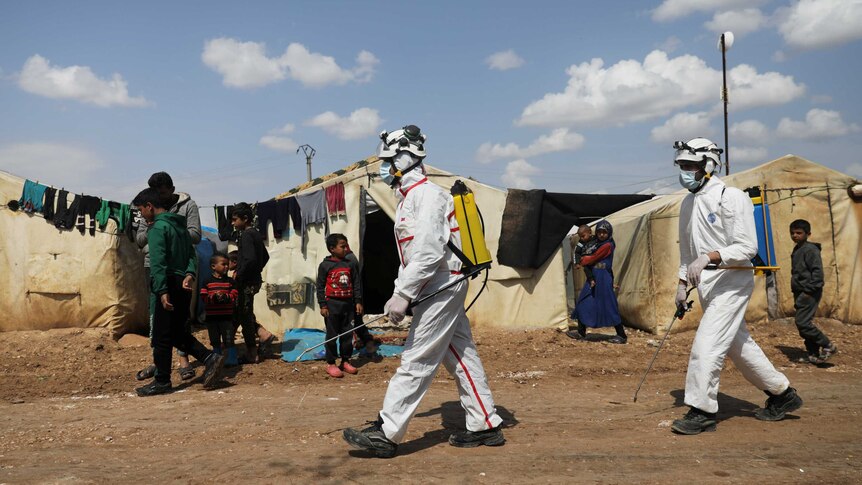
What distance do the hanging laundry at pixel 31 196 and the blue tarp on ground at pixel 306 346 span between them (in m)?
3.79

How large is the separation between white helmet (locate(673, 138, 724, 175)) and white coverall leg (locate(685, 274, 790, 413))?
2.67 ft

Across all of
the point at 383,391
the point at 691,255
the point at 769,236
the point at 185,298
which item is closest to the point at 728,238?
the point at 691,255

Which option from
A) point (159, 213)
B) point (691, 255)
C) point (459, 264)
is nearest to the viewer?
point (459, 264)

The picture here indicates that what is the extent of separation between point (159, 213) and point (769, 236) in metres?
5.33

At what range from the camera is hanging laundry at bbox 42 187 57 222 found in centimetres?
915

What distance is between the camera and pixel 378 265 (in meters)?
13.3

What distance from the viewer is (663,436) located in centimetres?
Result: 449

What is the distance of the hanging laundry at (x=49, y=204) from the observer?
9.15m

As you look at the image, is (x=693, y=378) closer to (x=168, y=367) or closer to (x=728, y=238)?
(x=728, y=238)

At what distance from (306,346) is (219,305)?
1.75m

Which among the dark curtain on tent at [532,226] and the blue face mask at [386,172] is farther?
the dark curtain on tent at [532,226]

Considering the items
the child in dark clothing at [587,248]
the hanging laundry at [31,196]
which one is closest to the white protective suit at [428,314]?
the child in dark clothing at [587,248]

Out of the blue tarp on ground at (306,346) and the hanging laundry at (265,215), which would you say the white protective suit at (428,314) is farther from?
the hanging laundry at (265,215)

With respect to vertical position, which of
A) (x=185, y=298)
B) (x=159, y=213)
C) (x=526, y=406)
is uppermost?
(x=159, y=213)
